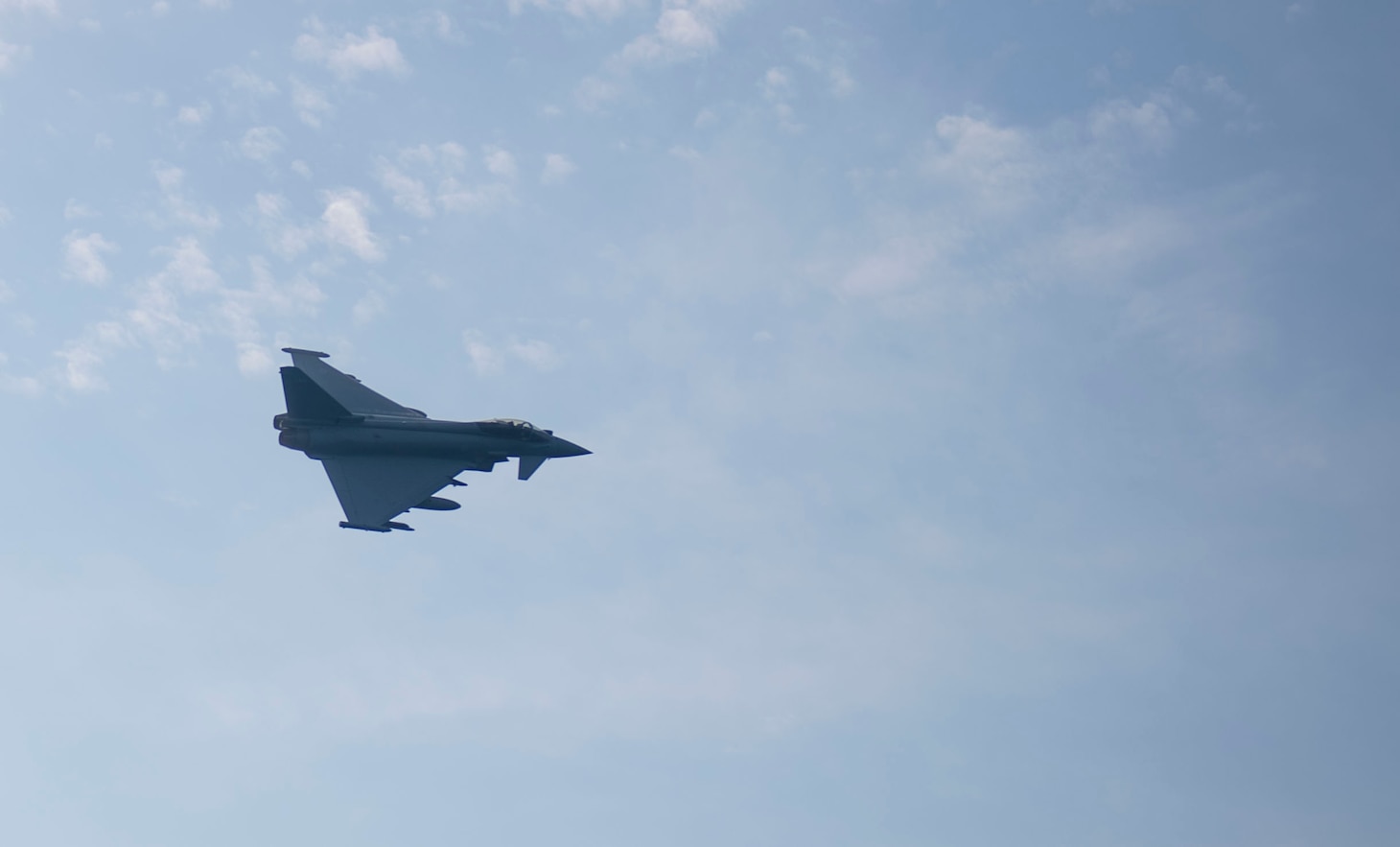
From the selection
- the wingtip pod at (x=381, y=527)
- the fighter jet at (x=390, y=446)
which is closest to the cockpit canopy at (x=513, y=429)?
the fighter jet at (x=390, y=446)

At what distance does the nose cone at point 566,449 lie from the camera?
2928 inches

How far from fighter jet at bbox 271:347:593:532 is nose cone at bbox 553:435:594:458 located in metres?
1.07

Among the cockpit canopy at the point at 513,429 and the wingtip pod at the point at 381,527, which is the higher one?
the cockpit canopy at the point at 513,429

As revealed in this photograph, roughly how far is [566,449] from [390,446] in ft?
38.2

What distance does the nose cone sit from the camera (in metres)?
74.4

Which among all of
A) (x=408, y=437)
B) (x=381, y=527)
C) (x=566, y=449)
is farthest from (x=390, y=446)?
(x=566, y=449)

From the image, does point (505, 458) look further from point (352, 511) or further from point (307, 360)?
point (307, 360)

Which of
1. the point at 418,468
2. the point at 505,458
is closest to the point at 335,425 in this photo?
the point at 418,468

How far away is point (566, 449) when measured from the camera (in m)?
74.5

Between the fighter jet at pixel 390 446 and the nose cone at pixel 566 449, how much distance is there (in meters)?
1.07

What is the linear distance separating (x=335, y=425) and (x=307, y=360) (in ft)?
24.8

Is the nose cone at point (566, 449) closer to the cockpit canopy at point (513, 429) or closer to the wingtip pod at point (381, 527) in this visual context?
the cockpit canopy at point (513, 429)

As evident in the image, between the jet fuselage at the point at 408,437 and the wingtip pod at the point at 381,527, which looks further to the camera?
the jet fuselage at the point at 408,437

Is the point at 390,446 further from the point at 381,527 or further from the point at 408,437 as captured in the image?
the point at 381,527
